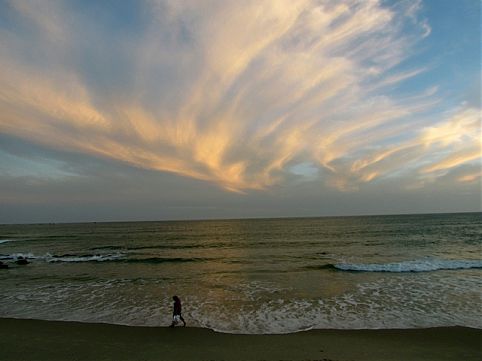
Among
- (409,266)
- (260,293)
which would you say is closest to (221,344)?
(260,293)

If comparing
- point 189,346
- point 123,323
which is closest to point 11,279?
point 123,323

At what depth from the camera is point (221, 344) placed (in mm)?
12070

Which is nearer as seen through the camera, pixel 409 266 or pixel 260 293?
pixel 260 293

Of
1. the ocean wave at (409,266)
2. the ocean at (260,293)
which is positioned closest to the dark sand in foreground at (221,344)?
the ocean at (260,293)

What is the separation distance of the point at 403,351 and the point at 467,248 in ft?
131

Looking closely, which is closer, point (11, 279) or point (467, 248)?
point (11, 279)

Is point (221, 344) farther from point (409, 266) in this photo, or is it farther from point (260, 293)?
point (409, 266)

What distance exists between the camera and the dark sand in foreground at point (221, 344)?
35.5 feet

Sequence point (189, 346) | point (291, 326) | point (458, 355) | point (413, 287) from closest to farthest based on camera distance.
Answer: point (458, 355) → point (189, 346) → point (291, 326) → point (413, 287)

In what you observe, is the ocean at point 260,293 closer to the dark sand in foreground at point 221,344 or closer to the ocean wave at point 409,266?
the ocean wave at point 409,266

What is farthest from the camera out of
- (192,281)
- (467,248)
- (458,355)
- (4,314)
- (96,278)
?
(467,248)

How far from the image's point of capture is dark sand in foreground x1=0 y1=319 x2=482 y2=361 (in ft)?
35.5

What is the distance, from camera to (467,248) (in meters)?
43.2

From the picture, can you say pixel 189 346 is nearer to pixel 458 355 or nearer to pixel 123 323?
pixel 123 323
